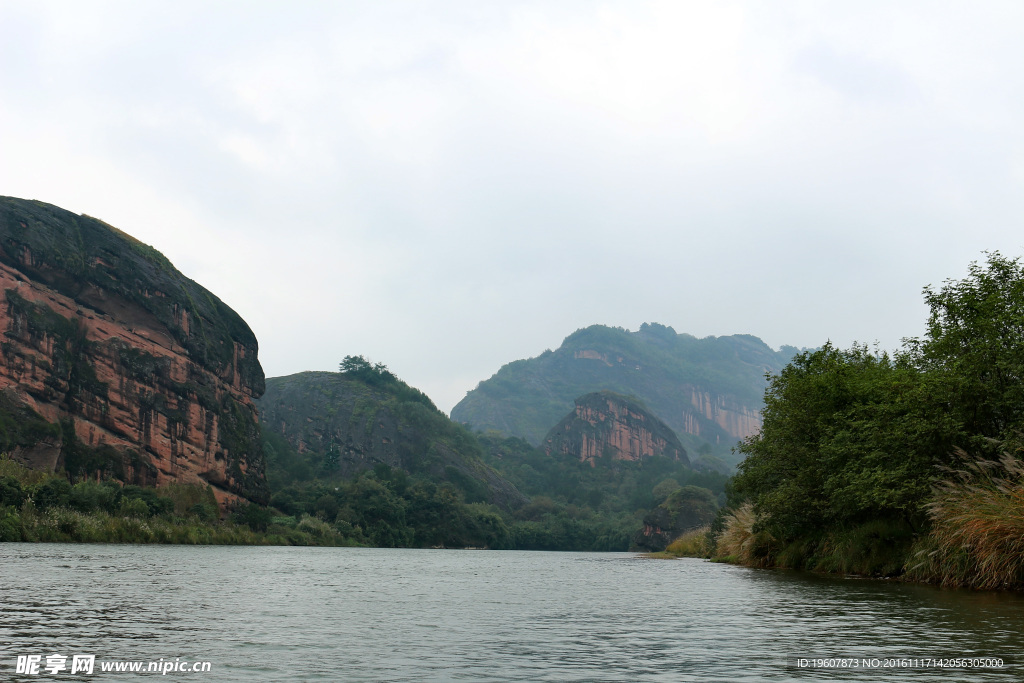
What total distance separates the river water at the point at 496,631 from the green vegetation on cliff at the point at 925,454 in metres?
2.22

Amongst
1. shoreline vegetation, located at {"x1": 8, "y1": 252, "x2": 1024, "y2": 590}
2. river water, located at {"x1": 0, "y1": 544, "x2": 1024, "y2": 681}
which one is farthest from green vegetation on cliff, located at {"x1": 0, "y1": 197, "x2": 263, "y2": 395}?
river water, located at {"x1": 0, "y1": 544, "x2": 1024, "y2": 681}

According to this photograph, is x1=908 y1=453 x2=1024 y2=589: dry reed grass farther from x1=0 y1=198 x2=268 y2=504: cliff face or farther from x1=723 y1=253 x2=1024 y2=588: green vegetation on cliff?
x1=0 y1=198 x2=268 y2=504: cliff face

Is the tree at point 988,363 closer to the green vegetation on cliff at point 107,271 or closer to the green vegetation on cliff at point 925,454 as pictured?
the green vegetation on cliff at point 925,454

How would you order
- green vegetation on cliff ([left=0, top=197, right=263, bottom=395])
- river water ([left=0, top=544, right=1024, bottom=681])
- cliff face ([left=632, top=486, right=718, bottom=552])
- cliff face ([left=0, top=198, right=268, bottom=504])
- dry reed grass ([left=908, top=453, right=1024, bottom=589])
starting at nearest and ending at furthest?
river water ([left=0, top=544, right=1024, bottom=681]), dry reed grass ([left=908, top=453, right=1024, bottom=589]), cliff face ([left=0, top=198, right=268, bottom=504]), green vegetation on cliff ([left=0, top=197, right=263, bottom=395]), cliff face ([left=632, top=486, right=718, bottom=552])

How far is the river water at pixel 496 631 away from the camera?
12516 mm

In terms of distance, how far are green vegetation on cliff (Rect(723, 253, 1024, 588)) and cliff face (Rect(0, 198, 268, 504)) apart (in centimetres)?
9869

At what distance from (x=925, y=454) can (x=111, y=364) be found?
122782mm

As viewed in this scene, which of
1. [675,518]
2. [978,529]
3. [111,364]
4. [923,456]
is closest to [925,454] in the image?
[923,456]

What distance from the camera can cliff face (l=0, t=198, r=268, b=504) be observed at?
115 meters

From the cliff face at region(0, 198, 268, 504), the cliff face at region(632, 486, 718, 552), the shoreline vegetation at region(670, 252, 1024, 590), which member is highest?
the cliff face at region(0, 198, 268, 504)

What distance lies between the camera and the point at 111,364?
128 metres

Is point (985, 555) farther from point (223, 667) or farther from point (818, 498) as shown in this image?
point (223, 667)

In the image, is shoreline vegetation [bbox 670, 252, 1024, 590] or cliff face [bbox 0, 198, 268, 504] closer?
shoreline vegetation [bbox 670, 252, 1024, 590]

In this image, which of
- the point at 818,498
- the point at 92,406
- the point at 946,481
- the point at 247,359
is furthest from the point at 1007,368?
the point at 247,359
